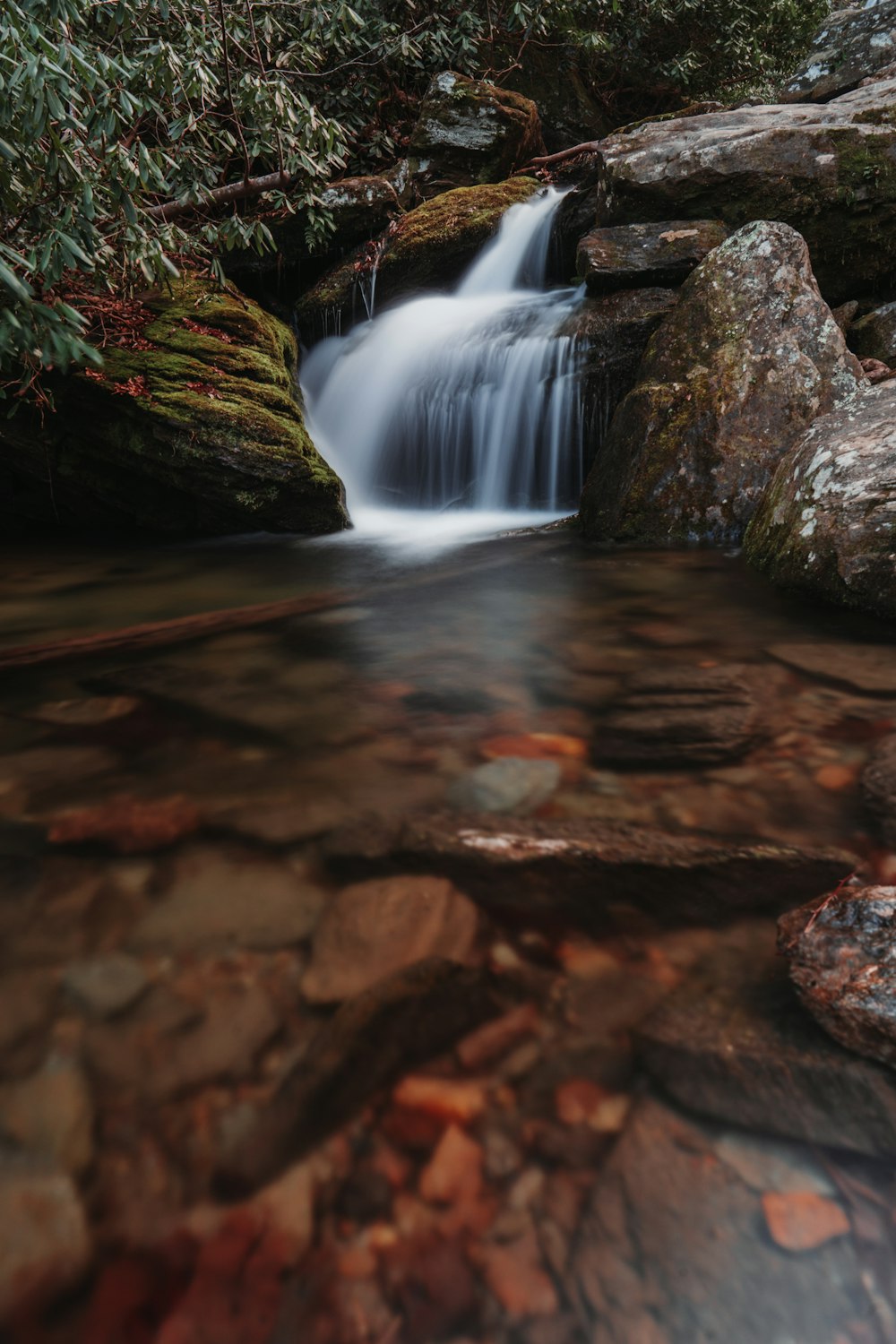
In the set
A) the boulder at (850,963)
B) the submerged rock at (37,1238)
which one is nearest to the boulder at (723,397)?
the boulder at (850,963)

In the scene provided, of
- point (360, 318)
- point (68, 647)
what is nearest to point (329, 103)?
point (360, 318)

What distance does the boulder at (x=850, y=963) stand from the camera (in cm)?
129

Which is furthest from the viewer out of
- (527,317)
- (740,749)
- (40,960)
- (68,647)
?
(527,317)

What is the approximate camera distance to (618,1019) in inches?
57.2

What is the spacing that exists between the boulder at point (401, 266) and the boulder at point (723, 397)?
4.63 meters

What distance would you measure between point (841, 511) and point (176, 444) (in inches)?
181

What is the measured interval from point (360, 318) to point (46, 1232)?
32.2ft

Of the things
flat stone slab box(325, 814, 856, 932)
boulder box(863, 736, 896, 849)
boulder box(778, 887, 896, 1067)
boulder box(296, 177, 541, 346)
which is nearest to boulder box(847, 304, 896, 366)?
boulder box(296, 177, 541, 346)

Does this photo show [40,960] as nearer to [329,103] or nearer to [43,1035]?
[43,1035]

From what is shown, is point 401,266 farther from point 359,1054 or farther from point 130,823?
point 359,1054

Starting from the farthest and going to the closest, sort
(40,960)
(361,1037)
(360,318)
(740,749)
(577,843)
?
(360,318), (740,749), (577,843), (40,960), (361,1037)

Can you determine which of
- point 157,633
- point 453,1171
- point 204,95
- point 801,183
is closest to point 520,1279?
point 453,1171

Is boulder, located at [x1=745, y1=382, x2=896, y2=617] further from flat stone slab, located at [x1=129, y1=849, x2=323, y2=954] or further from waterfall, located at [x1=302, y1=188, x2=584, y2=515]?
flat stone slab, located at [x1=129, y1=849, x2=323, y2=954]

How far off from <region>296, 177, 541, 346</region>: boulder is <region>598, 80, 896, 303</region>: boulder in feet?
8.73
